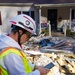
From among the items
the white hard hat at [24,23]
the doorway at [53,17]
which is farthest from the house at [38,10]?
the white hard hat at [24,23]

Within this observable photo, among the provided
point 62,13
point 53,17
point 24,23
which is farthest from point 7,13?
point 24,23

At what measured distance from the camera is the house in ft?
67.3

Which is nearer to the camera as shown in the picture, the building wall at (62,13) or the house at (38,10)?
the house at (38,10)

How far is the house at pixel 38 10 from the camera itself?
20516mm

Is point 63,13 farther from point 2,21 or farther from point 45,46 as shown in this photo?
point 45,46

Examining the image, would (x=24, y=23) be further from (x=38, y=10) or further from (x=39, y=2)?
(x=39, y=2)

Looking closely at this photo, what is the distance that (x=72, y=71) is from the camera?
7820 mm

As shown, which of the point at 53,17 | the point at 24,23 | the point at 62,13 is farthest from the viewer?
the point at 53,17

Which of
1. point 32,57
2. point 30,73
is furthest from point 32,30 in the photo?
point 32,57

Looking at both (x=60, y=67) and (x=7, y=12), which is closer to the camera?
(x=60, y=67)

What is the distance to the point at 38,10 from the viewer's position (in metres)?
21.2

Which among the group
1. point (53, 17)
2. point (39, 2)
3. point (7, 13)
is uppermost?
point (39, 2)

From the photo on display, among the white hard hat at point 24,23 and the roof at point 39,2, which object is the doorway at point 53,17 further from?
the white hard hat at point 24,23

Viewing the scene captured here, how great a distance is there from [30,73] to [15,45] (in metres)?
0.31
